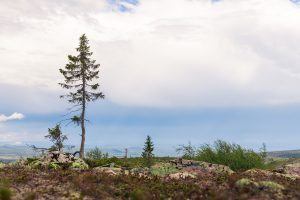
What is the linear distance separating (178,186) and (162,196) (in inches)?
49.9

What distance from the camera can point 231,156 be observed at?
30.3m

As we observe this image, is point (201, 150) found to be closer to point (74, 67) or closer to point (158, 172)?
point (158, 172)

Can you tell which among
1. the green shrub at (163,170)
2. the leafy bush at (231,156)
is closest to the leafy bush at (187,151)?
the leafy bush at (231,156)

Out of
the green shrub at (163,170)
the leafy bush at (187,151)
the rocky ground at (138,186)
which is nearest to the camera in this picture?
the rocky ground at (138,186)

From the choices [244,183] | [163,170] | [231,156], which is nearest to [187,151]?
[231,156]

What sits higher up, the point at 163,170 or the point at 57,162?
the point at 57,162

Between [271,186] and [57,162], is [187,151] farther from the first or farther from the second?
[271,186]

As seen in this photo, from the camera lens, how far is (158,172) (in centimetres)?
2064

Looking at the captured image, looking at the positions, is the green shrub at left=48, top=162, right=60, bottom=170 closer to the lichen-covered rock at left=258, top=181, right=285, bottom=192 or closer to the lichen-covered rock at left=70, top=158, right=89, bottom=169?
the lichen-covered rock at left=70, top=158, right=89, bottom=169

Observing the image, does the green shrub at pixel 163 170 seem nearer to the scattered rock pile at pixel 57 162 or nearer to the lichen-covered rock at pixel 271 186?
the scattered rock pile at pixel 57 162

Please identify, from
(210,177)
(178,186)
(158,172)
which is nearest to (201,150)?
(158,172)

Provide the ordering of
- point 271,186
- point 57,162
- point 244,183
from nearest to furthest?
point 271,186, point 244,183, point 57,162

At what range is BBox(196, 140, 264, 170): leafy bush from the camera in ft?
98.4

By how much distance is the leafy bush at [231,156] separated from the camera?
1181 inches
